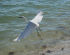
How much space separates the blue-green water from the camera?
5163 millimetres

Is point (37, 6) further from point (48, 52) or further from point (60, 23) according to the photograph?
point (48, 52)

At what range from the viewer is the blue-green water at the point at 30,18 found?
5163 millimetres

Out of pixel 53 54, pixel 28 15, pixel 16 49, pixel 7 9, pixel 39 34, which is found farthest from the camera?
pixel 7 9

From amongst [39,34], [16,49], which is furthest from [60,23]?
[16,49]

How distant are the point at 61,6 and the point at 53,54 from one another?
4346 millimetres

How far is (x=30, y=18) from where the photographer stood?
7117mm

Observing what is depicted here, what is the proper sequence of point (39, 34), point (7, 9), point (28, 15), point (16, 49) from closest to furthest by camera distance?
point (16, 49) → point (39, 34) → point (28, 15) → point (7, 9)

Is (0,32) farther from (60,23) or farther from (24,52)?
(60,23)

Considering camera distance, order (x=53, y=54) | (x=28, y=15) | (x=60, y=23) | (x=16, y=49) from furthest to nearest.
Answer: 1. (x=28, y=15)
2. (x=60, y=23)
3. (x=16, y=49)
4. (x=53, y=54)

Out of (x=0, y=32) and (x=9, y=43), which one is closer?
(x=9, y=43)

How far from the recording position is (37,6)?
8.51 metres

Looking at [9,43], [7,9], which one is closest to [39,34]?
[9,43]

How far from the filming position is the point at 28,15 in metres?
7.43

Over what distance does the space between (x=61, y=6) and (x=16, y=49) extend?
417 cm
